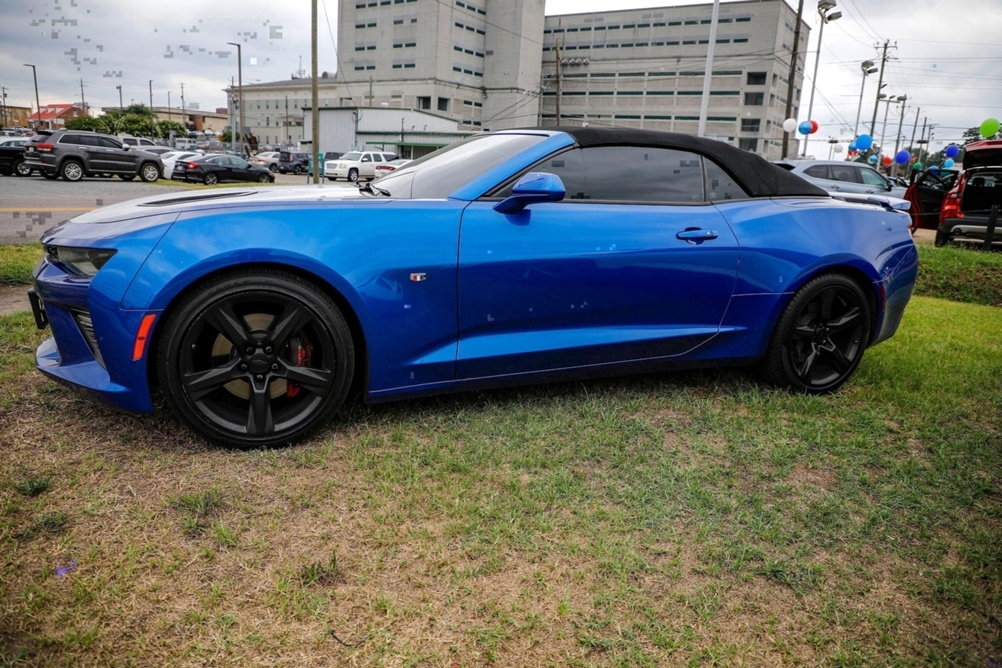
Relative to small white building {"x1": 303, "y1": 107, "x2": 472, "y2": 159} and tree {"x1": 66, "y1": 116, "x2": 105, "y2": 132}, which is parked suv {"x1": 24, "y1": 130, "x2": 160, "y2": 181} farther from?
tree {"x1": 66, "y1": 116, "x2": 105, "y2": 132}

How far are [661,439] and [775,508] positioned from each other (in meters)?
0.63

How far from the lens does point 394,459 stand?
9.02ft

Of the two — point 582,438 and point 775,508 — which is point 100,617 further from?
point 775,508

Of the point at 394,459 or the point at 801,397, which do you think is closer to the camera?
the point at 394,459

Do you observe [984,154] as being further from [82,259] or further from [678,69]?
[678,69]

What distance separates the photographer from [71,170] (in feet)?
65.6

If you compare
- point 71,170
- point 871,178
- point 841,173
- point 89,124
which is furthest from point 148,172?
point 89,124

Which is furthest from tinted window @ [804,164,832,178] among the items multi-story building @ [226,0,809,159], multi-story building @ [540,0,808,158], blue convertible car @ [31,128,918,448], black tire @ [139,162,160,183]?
multi-story building @ [226,0,809,159]

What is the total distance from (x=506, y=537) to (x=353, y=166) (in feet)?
105

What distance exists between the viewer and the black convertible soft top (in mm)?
3361

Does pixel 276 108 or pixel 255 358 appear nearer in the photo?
pixel 255 358

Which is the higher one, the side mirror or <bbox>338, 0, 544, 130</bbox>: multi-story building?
<bbox>338, 0, 544, 130</bbox>: multi-story building

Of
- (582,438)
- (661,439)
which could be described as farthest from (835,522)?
(582,438)

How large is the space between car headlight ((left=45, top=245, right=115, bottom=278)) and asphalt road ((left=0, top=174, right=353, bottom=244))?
2.66 meters
